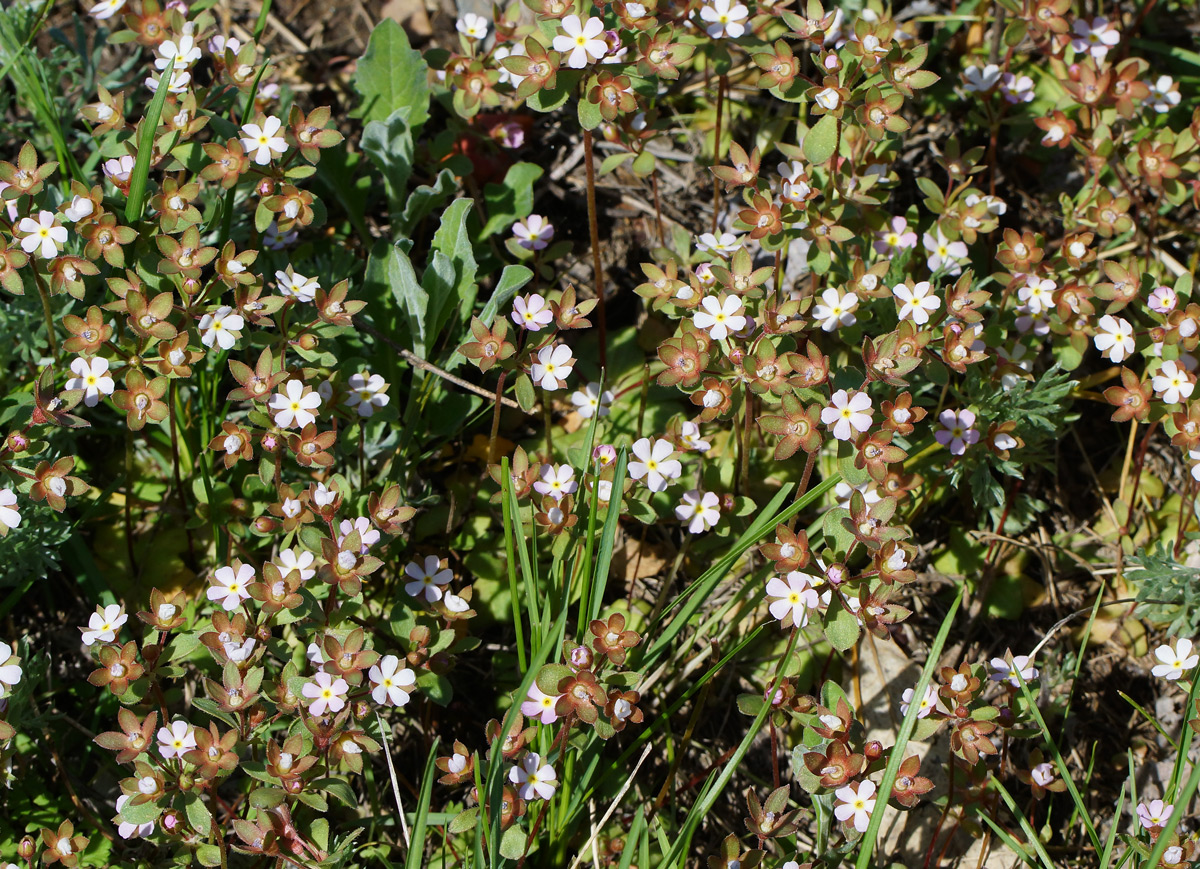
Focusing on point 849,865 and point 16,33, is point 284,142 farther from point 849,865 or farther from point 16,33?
point 849,865

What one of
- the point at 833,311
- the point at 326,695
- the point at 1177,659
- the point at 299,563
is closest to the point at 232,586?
the point at 299,563

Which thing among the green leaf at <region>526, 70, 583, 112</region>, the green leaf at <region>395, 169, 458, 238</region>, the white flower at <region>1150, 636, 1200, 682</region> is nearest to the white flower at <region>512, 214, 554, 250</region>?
the green leaf at <region>395, 169, 458, 238</region>

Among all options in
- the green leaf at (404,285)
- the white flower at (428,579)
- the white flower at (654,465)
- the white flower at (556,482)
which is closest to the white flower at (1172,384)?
the white flower at (654,465)

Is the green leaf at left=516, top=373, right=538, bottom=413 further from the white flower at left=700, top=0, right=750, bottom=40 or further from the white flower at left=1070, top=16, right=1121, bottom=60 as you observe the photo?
the white flower at left=1070, top=16, right=1121, bottom=60

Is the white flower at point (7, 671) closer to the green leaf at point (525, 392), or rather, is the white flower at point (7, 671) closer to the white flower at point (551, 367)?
the green leaf at point (525, 392)

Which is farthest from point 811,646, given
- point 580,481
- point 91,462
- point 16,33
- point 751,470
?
point 16,33

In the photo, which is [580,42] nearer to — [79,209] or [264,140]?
[264,140]
